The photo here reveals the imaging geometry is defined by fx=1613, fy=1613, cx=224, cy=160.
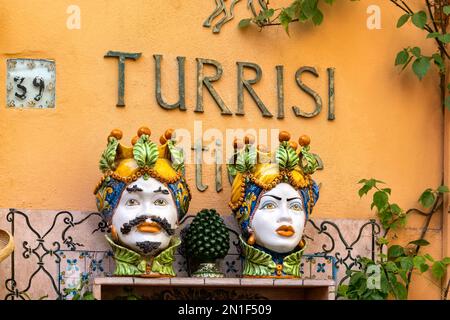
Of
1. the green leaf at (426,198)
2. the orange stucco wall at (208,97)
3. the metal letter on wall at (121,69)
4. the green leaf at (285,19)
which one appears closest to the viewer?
the orange stucco wall at (208,97)

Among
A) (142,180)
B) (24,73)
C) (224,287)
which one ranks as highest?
(24,73)

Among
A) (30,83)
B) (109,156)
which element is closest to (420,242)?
(109,156)

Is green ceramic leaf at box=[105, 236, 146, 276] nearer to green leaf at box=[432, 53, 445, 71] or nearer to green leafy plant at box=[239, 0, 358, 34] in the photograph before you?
green leafy plant at box=[239, 0, 358, 34]

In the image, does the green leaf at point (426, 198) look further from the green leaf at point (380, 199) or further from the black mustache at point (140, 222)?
the black mustache at point (140, 222)

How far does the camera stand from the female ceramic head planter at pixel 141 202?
6.79 meters

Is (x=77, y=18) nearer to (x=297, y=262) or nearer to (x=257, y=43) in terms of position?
(x=257, y=43)

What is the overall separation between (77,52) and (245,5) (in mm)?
837

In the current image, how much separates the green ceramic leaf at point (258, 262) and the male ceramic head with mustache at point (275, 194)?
1.3 inches

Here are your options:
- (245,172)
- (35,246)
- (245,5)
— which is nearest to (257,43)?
(245,5)

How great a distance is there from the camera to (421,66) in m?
7.55

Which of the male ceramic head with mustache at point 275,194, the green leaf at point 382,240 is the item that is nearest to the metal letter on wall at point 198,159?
the male ceramic head with mustache at point 275,194

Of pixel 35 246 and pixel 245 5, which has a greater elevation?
pixel 245 5

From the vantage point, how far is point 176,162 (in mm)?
6906

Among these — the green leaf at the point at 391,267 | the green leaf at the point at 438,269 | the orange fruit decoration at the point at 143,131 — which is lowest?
the green leaf at the point at 438,269
